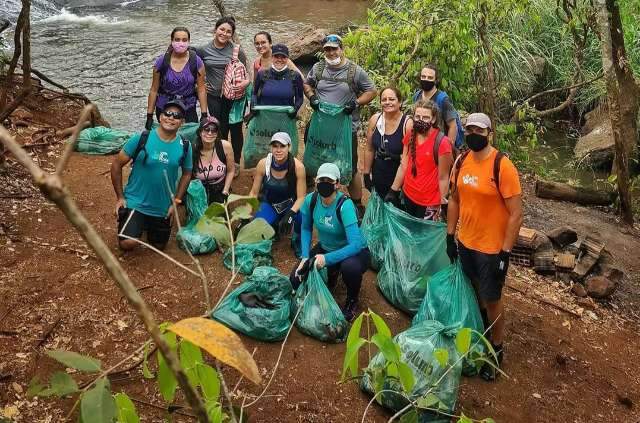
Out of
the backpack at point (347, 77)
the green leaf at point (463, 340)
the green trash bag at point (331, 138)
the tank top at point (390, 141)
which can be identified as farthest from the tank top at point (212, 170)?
the green leaf at point (463, 340)

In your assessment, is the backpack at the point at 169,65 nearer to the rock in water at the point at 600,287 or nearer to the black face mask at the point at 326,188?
the black face mask at the point at 326,188

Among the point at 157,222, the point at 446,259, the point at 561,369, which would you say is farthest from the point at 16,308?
the point at 561,369

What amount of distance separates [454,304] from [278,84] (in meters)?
2.77

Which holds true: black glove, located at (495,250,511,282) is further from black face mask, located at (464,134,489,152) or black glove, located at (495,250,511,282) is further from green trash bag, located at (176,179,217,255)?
green trash bag, located at (176,179,217,255)

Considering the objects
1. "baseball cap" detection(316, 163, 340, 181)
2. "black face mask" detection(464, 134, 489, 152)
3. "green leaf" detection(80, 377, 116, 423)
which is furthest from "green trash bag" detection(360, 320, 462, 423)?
"green leaf" detection(80, 377, 116, 423)

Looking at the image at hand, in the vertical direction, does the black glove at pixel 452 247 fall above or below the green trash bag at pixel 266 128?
below

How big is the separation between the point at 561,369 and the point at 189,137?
12.2 feet

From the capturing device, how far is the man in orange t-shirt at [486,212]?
3857 millimetres

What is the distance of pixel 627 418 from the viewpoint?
13.6 ft

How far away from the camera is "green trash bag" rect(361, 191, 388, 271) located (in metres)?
5.14

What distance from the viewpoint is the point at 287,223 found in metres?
5.39

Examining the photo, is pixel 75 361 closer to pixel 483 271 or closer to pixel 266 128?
pixel 483 271

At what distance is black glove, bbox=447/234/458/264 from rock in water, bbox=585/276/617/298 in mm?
2019

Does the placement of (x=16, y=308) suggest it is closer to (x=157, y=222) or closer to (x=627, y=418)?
(x=157, y=222)
